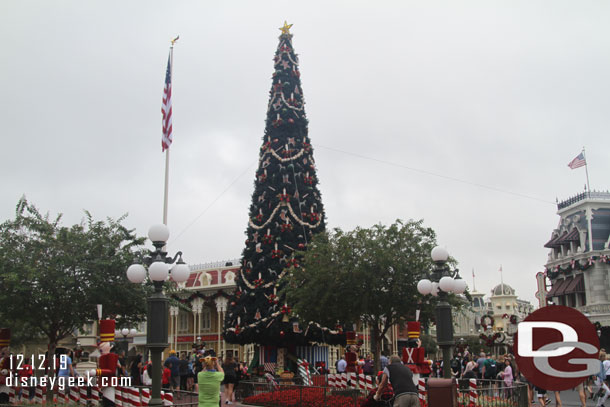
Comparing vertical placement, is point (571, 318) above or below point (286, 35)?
below

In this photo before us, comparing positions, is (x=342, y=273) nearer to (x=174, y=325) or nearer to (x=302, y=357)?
(x=302, y=357)

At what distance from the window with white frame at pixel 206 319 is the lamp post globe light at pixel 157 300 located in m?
41.7

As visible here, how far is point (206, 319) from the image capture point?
53.3m

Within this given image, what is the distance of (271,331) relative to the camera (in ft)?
93.4

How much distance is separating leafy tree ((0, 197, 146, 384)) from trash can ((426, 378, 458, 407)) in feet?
46.1

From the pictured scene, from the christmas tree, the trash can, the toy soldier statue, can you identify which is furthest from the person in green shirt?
the christmas tree

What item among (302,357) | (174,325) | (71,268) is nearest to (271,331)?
(302,357)

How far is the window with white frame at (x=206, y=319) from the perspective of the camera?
52969mm

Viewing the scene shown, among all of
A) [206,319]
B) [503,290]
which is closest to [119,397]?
[206,319]

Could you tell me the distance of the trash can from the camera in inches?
456

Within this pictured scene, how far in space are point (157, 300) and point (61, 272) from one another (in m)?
12.3

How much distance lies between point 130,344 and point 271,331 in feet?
120

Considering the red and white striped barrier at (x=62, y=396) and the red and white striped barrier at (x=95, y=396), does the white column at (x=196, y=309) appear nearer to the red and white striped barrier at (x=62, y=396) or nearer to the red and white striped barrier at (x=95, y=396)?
the red and white striped barrier at (x=62, y=396)

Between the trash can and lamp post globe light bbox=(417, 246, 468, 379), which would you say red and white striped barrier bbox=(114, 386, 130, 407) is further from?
lamp post globe light bbox=(417, 246, 468, 379)
